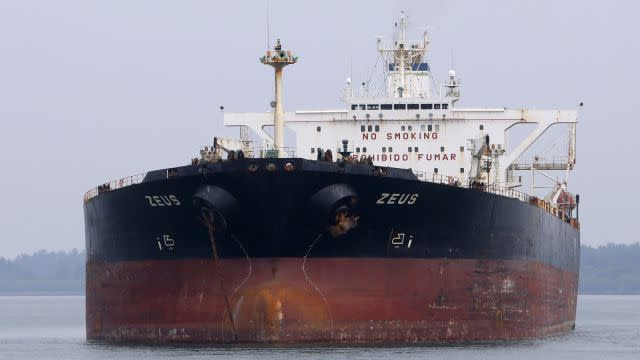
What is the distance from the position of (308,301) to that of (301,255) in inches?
42.5

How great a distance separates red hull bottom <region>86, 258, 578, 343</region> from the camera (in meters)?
34.3

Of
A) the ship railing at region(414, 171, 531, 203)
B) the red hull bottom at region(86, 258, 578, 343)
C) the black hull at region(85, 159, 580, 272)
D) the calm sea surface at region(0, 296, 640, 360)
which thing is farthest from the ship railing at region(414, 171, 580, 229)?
the calm sea surface at region(0, 296, 640, 360)

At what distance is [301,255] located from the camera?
3444cm

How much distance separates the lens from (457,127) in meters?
45.8

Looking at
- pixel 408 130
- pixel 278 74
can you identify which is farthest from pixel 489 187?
pixel 278 74

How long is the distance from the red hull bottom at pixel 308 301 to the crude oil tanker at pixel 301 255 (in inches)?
Result: 1.3

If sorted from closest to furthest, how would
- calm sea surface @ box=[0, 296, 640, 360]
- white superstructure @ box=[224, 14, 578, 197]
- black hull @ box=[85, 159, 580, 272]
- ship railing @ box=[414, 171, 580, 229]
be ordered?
calm sea surface @ box=[0, 296, 640, 360] → black hull @ box=[85, 159, 580, 272] → ship railing @ box=[414, 171, 580, 229] → white superstructure @ box=[224, 14, 578, 197]

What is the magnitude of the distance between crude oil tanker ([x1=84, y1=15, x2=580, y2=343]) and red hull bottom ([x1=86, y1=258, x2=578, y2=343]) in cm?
3

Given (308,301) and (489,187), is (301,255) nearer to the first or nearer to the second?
(308,301)

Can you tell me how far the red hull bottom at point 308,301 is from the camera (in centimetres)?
3431

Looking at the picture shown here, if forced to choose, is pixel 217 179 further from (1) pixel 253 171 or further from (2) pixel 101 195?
(2) pixel 101 195

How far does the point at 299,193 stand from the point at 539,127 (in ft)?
56.4

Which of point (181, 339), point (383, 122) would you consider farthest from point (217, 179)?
point (383, 122)

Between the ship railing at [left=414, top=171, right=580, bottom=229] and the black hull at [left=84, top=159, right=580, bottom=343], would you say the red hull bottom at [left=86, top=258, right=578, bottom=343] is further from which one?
the ship railing at [left=414, top=171, right=580, bottom=229]
